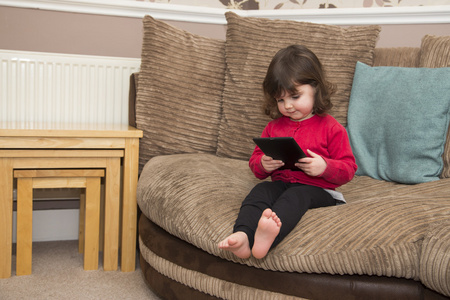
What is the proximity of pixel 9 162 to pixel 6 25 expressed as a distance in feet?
2.71

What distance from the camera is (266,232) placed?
1050mm

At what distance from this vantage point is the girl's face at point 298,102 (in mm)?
1349

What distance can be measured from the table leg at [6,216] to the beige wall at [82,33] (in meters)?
0.78

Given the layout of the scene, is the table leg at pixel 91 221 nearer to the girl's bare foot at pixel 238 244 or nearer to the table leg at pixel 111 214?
Answer: the table leg at pixel 111 214

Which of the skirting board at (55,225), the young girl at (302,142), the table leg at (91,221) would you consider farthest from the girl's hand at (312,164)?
the skirting board at (55,225)

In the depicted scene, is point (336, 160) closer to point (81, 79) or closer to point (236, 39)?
point (236, 39)

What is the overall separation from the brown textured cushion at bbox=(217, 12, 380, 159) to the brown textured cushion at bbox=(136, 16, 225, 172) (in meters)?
0.07

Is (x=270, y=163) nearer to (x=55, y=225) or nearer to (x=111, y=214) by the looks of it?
(x=111, y=214)

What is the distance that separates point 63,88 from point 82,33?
29 cm

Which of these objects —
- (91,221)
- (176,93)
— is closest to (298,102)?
(176,93)

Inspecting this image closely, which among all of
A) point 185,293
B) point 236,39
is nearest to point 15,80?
point 236,39

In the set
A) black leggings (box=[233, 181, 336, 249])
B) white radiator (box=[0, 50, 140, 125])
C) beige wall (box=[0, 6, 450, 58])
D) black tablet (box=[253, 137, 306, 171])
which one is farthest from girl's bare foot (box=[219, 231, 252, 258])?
beige wall (box=[0, 6, 450, 58])

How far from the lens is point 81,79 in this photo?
7.06 feet

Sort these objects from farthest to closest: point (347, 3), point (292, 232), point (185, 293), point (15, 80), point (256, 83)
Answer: point (347, 3) < point (15, 80) < point (256, 83) < point (185, 293) < point (292, 232)
